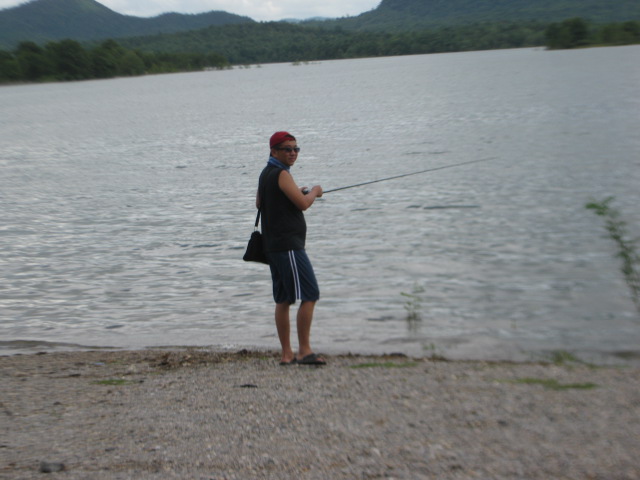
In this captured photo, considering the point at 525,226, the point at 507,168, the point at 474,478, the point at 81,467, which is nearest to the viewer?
the point at 474,478

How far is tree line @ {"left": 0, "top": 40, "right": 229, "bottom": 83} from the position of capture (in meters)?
136

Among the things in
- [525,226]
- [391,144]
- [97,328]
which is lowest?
[391,144]

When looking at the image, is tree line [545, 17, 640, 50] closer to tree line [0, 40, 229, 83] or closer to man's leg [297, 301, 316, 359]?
tree line [0, 40, 229, 83]

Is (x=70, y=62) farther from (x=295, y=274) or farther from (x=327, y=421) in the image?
(x=327, y=421)

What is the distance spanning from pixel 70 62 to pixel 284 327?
145m

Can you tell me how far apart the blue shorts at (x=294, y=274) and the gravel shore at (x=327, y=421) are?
25.2 inches

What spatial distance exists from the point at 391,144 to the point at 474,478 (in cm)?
→ 2620

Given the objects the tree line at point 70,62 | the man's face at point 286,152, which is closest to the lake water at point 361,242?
the man's face at point 286,152

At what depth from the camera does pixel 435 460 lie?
4.01 m

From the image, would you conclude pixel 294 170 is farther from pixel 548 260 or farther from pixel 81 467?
pixel 81 467

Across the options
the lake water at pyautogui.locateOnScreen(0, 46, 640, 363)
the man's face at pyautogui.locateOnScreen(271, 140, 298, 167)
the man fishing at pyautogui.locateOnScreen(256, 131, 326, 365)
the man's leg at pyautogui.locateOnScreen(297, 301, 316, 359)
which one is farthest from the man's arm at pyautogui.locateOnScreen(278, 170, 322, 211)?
the lake water at pyautogui.locateOnScreen(0, 46, 640, 363)

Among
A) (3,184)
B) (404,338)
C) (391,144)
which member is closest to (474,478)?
(404,338)

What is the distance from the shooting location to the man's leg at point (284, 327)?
6.44 metres

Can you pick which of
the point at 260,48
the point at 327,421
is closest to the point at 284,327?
the point at 327,421
